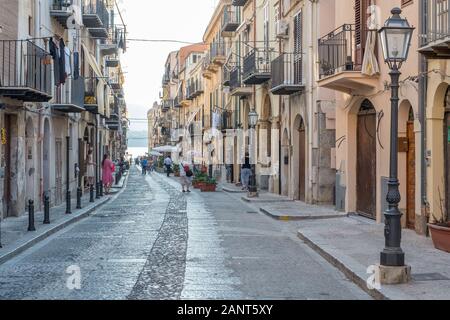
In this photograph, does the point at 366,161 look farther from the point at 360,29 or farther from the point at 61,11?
the point at 61,11

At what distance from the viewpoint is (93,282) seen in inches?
373

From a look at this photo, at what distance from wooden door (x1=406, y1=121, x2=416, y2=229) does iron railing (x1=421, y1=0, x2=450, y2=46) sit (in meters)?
2.91

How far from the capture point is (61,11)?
22375 millimetres

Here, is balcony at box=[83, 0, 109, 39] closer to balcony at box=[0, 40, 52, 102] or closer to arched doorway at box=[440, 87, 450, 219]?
balcony at box=[0, 40, 52, 102]

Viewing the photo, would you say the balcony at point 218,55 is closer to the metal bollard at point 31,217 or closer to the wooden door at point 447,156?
the metal bollard at point 31,217

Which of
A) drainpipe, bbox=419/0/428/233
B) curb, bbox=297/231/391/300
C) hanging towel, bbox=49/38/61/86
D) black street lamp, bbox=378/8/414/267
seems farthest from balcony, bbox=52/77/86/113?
black street lamp, bbox=378/8/414/267

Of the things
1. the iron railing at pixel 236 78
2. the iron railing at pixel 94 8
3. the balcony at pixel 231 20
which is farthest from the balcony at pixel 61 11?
the balcony at pixel 231 20

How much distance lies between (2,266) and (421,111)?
864 cm

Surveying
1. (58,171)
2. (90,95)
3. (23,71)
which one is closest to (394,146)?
(23,71)

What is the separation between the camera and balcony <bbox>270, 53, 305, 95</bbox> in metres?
24.3

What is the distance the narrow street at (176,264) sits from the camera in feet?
29.0

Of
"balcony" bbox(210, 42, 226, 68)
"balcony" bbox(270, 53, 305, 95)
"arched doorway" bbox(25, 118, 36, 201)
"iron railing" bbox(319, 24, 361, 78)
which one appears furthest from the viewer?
"balcony" bbox(210, 42, 226, 68)

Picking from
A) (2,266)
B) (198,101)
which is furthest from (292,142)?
(198,101)
